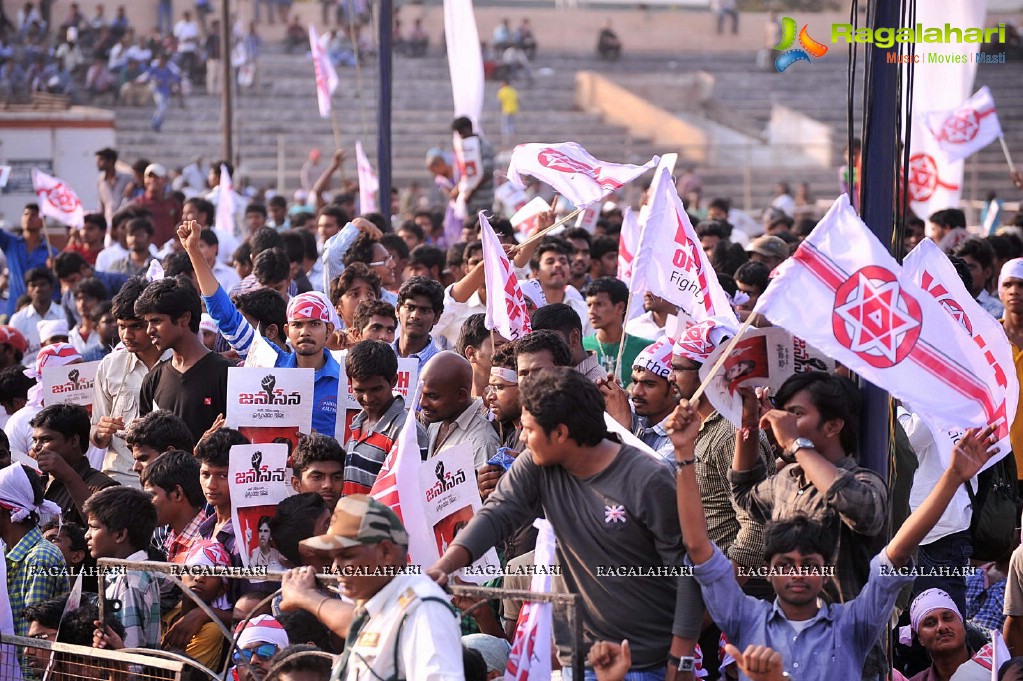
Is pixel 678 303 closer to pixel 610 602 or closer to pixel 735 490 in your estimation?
pixel 735 490

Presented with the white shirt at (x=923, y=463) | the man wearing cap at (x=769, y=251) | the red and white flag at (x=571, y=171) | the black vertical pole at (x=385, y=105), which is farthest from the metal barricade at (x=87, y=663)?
the black vertical pole at (x=385, y=105)

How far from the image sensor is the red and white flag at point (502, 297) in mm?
7309

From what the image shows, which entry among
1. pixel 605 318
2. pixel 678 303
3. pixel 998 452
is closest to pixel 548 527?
pixel 998 452

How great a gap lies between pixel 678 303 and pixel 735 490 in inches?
71.0

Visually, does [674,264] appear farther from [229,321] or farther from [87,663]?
[87,663]

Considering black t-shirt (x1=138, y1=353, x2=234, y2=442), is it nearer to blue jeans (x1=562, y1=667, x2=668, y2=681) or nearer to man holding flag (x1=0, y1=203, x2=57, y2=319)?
blue jeans (x1=562, y1=667, x2=668, y2=681)

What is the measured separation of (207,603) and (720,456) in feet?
6.52

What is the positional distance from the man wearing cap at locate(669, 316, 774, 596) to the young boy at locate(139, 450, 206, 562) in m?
1.98

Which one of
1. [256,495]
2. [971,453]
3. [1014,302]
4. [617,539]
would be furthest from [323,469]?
[1014,302]

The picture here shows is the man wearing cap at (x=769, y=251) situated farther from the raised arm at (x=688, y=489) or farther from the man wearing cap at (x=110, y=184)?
the man wearing cap at (x=110, y=184)

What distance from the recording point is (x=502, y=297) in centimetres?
738

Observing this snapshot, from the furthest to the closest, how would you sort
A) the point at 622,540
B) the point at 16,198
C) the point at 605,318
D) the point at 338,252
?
the point at 16,198, the point at 338,252, the point at 605,318, the point at 622,540

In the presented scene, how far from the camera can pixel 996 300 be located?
923 cm

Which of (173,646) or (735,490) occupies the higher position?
Result: (735,490)
